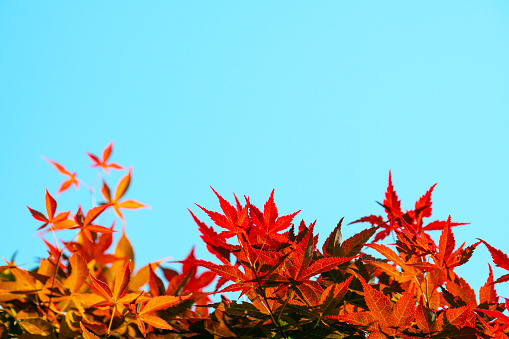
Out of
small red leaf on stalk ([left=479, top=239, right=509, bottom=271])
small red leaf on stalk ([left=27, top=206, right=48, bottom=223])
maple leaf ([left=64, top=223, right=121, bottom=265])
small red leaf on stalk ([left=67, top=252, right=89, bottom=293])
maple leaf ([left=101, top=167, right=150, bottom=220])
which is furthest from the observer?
maple leaf ([left=101, top=167, right=150, bottom=220])

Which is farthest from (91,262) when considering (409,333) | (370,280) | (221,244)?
(409,333)

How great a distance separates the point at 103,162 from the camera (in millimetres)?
2029

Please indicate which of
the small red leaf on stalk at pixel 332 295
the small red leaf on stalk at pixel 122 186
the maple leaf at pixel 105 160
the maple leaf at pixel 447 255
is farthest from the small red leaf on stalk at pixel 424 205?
the maple leaf at pixel 105 160

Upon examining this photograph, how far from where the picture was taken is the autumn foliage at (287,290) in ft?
2.23

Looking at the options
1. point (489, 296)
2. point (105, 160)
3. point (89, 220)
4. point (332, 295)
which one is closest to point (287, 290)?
point (332, 295)

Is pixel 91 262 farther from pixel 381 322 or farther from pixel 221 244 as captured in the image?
pixel 381 322

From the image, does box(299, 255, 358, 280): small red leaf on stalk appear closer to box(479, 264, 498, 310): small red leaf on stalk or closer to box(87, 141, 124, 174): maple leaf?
box(479, 264, 498, 310): small red leaf on stalk

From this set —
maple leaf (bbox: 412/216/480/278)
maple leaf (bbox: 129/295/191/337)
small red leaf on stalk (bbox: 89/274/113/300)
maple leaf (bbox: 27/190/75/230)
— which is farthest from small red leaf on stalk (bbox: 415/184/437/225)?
maple leaf (bbox: 27/190/75/230)

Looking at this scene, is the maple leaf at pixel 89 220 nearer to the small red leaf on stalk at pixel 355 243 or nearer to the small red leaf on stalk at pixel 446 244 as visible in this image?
the small red leaf on stalk at pixel 355 243

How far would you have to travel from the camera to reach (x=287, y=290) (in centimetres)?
75

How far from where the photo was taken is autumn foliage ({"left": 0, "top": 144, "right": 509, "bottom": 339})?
0.68 m

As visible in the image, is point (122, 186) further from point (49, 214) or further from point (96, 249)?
point (49, 214)

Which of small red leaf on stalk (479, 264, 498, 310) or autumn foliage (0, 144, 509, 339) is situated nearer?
autumn foliage (0, 144, 509, 339)

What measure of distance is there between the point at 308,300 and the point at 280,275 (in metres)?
0.06
